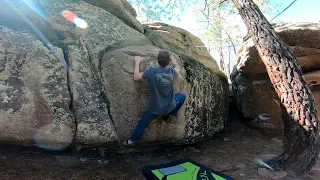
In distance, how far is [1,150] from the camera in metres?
4.88

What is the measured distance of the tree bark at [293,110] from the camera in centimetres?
516

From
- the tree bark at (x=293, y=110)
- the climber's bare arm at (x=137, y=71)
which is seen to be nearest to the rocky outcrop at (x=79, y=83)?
the climber's bare arm at (x=137, y=71)

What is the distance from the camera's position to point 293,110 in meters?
5.23

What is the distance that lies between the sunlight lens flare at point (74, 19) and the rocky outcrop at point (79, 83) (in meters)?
0.09

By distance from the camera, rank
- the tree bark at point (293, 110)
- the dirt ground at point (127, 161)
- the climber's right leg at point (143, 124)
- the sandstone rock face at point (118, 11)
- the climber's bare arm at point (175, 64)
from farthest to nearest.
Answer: the sandstone rock face at point (118, 11) → the climber's bare arm at point (175, 64) → the climber's right leg at point (143, 124) → the tree bark at point (293, 110) → the dirt ground at point (127, 161)

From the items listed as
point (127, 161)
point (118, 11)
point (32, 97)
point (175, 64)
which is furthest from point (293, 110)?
point (118, 11)

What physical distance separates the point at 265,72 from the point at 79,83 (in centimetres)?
534

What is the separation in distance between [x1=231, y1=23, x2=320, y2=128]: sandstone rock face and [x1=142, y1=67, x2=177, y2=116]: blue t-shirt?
3.59 m

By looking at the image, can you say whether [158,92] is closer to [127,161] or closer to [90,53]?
[127,161]

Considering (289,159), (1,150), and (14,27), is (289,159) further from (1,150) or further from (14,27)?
(14,27)

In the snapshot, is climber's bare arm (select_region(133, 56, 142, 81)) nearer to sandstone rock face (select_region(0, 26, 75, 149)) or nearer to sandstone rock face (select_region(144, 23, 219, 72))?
sandstone rock face (select_region(0, 26, 75, 149))

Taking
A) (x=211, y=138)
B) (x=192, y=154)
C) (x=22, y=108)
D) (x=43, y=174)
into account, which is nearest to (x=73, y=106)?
(x=22, y=108)

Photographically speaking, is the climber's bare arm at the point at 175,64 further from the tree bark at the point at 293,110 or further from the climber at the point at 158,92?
the tree bark at the point at 293,110

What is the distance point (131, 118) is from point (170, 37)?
3.33 meters
